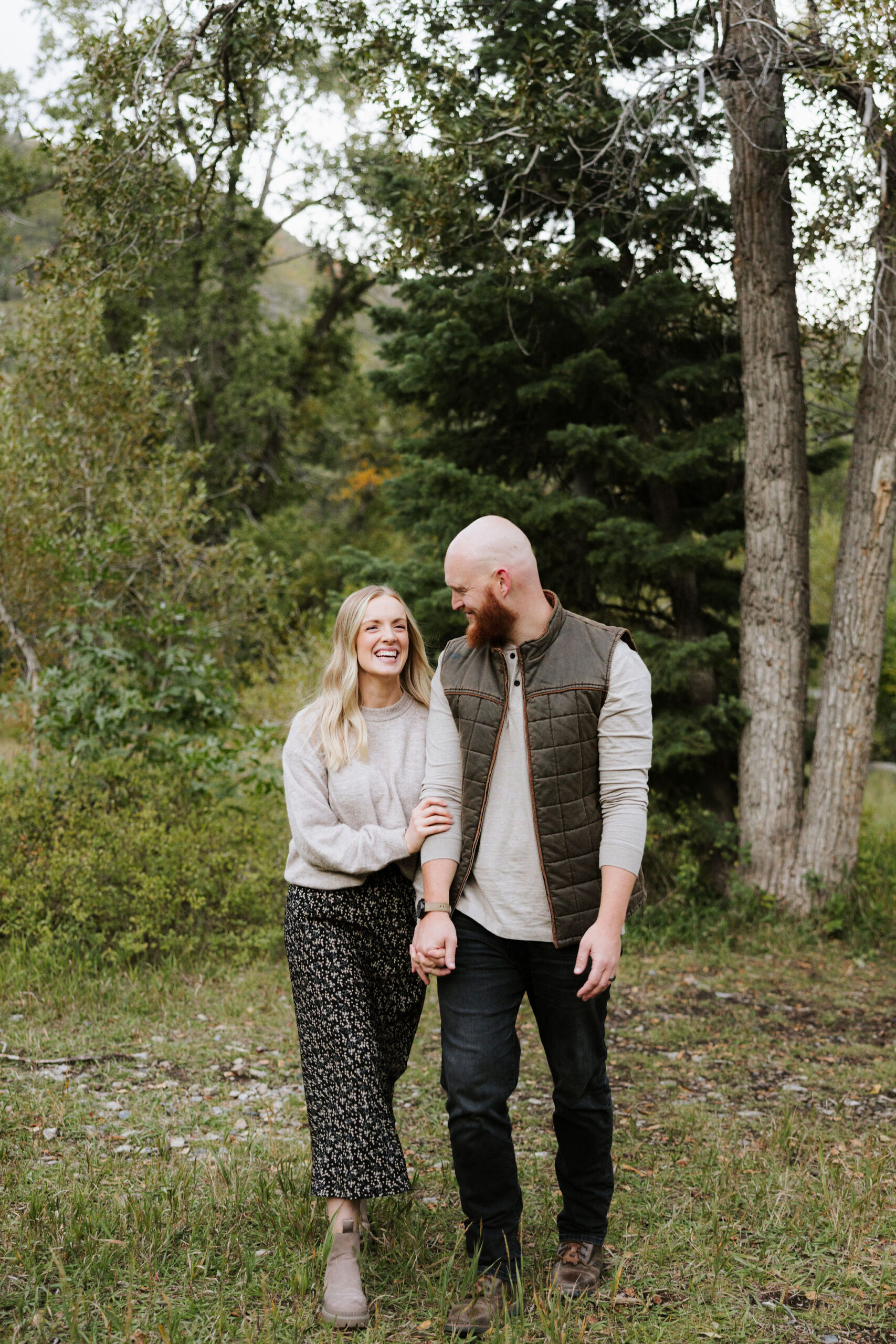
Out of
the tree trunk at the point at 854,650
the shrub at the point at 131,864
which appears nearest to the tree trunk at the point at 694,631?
the tree trunk at the point at 854,650

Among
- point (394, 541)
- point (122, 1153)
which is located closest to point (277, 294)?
point (394, 541)

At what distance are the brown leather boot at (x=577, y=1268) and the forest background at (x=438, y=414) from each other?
10.6 feet

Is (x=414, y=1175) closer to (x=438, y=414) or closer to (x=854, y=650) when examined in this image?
(x=854, y=650)

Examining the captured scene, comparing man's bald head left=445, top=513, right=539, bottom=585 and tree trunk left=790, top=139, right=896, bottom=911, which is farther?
tree trunk left=790, top=139, right=896, bottom=911

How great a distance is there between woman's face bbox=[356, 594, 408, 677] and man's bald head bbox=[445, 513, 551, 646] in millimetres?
320

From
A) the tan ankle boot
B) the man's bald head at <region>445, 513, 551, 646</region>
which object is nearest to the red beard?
the man's bald head at <region>445, 513, 551, 646</region>

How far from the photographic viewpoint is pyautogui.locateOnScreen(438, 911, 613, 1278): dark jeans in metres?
2.88

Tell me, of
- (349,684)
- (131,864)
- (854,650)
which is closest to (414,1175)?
(349,684)

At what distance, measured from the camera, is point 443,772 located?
120 inches

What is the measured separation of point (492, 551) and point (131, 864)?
438 centimetres

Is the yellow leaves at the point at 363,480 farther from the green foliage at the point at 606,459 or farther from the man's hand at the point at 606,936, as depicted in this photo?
the man's hand at the point at 606,936

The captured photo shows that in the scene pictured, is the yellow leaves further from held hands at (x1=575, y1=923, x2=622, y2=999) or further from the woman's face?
held hands at (x1=575, y1=923, x2=622, y2=999)

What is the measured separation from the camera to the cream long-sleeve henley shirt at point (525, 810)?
289 centimetres

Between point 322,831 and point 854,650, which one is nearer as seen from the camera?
point 322,831
